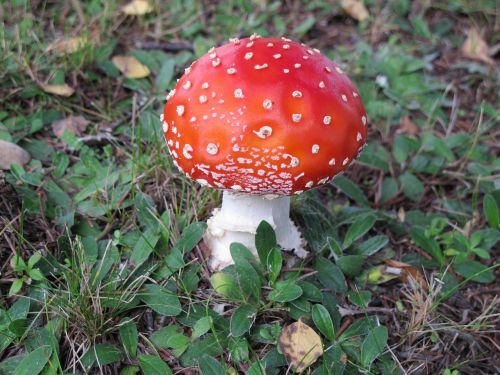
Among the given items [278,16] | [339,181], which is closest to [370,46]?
[278,16]

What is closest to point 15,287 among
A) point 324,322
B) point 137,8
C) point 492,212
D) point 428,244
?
point 324,322

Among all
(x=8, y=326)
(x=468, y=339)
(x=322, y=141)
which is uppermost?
(x=322, y=141)

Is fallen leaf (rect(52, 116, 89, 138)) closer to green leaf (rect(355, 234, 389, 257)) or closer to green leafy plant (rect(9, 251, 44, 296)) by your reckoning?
green leafy plant (rect(9, 251, 44, 296))

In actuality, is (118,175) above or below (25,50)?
below

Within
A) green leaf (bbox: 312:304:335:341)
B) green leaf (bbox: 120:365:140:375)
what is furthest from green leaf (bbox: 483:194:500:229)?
green leaf (bbox: 120:365:140:375)

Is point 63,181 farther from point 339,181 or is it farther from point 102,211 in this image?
point 339,181

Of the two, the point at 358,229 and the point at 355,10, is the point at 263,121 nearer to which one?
the point at 358,229

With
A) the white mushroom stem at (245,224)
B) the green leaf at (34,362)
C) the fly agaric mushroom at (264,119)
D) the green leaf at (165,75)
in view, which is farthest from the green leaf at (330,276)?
the green leaf at (165,75)
